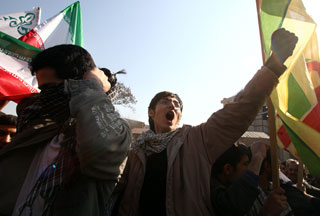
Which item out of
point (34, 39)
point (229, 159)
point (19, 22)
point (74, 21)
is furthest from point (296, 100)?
point (19, 22)

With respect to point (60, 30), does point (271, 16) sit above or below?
below

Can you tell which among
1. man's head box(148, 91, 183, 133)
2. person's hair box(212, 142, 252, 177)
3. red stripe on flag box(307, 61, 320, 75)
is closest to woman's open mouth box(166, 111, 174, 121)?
man's head box(148, 91, 183, 133)

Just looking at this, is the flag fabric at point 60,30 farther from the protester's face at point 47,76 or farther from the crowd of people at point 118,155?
the protester's face at point 47,76

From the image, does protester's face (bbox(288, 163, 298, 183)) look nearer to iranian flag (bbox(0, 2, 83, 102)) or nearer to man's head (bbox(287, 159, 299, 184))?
man's head (bbox(287, 159, 299, 184))

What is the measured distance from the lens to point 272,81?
1146 mm

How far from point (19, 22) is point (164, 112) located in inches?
134

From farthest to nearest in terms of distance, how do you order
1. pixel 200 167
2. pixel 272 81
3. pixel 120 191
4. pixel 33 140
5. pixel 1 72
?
pixel 1 72
pixel 120 191
pixel 200 167
pixel 272 81
pixel 33 140

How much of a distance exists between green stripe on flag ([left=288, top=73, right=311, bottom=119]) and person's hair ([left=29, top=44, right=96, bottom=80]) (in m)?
1.39

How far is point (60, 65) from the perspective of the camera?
96cm

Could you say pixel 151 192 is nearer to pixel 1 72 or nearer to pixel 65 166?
pixel 65 166

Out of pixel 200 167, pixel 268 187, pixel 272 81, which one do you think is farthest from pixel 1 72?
pixel 268 187

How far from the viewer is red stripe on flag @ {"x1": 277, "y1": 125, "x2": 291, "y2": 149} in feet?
7.27

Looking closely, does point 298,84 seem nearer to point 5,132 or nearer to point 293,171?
point 5,132

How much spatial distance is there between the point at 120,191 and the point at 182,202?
17.4 inches
